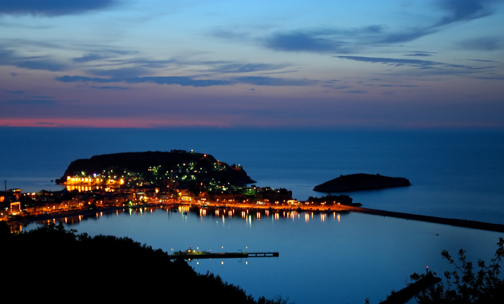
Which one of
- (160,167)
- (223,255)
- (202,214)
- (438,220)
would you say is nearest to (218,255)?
(223,255)

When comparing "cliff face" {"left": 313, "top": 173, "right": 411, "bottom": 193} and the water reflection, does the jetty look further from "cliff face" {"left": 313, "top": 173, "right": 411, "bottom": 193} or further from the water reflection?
"cliff face" {"left": 313, "top": 173, "right": 411, "bottom": 193}

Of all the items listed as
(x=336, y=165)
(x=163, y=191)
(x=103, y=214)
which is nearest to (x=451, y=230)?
(x=103, y=214)

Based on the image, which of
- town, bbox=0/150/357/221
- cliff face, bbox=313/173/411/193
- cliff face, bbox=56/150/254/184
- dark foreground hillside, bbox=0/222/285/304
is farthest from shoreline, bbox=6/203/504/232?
dark foreground hillside, bbox=0/222/285/304

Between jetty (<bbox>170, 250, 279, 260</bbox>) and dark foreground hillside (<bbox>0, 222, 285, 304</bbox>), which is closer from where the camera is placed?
dark foreground hillside (<bbox>0, 222, 285, 304</bbox>)

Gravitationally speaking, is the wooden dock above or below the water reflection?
below

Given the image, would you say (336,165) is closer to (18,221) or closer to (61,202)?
(61,202)

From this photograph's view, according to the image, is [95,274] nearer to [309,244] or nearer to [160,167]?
[309,244]

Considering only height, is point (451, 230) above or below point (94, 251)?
below
